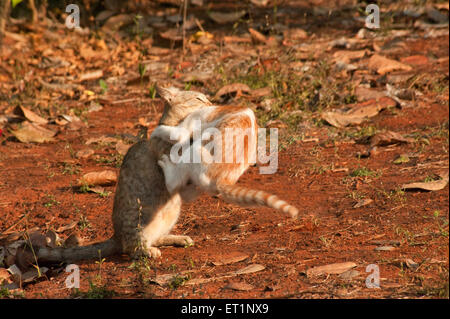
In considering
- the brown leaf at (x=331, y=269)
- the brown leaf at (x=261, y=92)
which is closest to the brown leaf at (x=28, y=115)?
the brown leaf at (x=261, y=92)

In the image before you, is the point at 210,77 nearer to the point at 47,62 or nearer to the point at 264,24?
the point at 264,24

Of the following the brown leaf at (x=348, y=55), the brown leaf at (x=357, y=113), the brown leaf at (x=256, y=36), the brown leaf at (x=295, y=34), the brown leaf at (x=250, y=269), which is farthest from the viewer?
the brown leaf at (x=295, y=34)

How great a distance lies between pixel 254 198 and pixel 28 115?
5417mm

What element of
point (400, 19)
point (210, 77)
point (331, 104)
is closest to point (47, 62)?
point (210, 77)

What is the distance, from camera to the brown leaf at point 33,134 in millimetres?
7949

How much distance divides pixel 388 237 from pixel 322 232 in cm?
50

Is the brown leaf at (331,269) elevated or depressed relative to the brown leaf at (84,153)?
depressed

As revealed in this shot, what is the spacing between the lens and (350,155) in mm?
6738

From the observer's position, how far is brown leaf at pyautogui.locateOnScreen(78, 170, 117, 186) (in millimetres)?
6363

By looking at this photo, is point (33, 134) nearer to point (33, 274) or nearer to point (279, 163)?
point (279, 163)

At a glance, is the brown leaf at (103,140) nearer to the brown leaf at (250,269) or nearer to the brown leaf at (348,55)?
the brown leaf at (348,55)

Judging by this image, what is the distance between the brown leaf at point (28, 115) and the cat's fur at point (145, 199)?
4114mm

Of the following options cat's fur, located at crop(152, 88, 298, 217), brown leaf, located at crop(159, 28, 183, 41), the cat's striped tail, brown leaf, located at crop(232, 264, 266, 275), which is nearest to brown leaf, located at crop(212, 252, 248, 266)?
brown leaf, located at crop(232, 264, 266, 275)

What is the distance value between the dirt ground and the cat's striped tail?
1.81 feet
